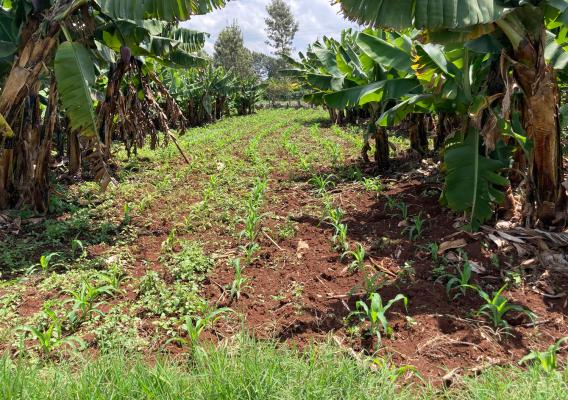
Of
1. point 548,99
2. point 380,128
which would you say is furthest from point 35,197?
point 548,99

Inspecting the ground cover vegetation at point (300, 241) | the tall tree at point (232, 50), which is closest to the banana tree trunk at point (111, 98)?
the ground cover vegetation at point (300, 241)

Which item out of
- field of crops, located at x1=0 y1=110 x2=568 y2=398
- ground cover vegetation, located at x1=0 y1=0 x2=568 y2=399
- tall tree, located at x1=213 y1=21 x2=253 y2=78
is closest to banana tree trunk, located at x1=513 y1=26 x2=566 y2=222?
ground cover vegetation, located at x1=0 y1=0 x2=568 y2=399

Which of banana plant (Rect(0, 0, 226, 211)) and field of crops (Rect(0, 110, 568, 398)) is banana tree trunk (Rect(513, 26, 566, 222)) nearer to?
field of crops (Rect(0, 110, 568, 398))

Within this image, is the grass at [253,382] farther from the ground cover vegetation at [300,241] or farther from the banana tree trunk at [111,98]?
the banana tree trunk at [111,98]

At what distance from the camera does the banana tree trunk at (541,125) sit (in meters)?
4.25

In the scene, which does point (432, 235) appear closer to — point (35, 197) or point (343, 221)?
point (343, 221)

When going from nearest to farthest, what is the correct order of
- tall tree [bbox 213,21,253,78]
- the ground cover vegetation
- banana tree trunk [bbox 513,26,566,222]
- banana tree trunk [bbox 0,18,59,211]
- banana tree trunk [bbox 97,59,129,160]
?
1. the ground cover vegetation
2. banana tree trunk [bbox 513,26,566,222]
3. banana tree trunk [bbox 0,18,59,211]
4. banana tree trunk [bbox 97,59,129,160]
5. tall tree [bbox 213,21,253,78]

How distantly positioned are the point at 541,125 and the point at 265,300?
10.7 feet

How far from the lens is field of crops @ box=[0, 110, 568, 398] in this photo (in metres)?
2.38

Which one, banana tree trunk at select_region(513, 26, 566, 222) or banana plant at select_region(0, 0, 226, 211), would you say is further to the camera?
banana plant at select_region(0, 0, 226, 211)

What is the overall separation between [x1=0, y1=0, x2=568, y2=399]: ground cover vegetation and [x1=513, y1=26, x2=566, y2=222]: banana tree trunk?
21mm

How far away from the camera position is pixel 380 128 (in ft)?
26.8

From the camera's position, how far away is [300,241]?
16.3 ft

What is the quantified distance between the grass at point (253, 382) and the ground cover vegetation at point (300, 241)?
0.01m
